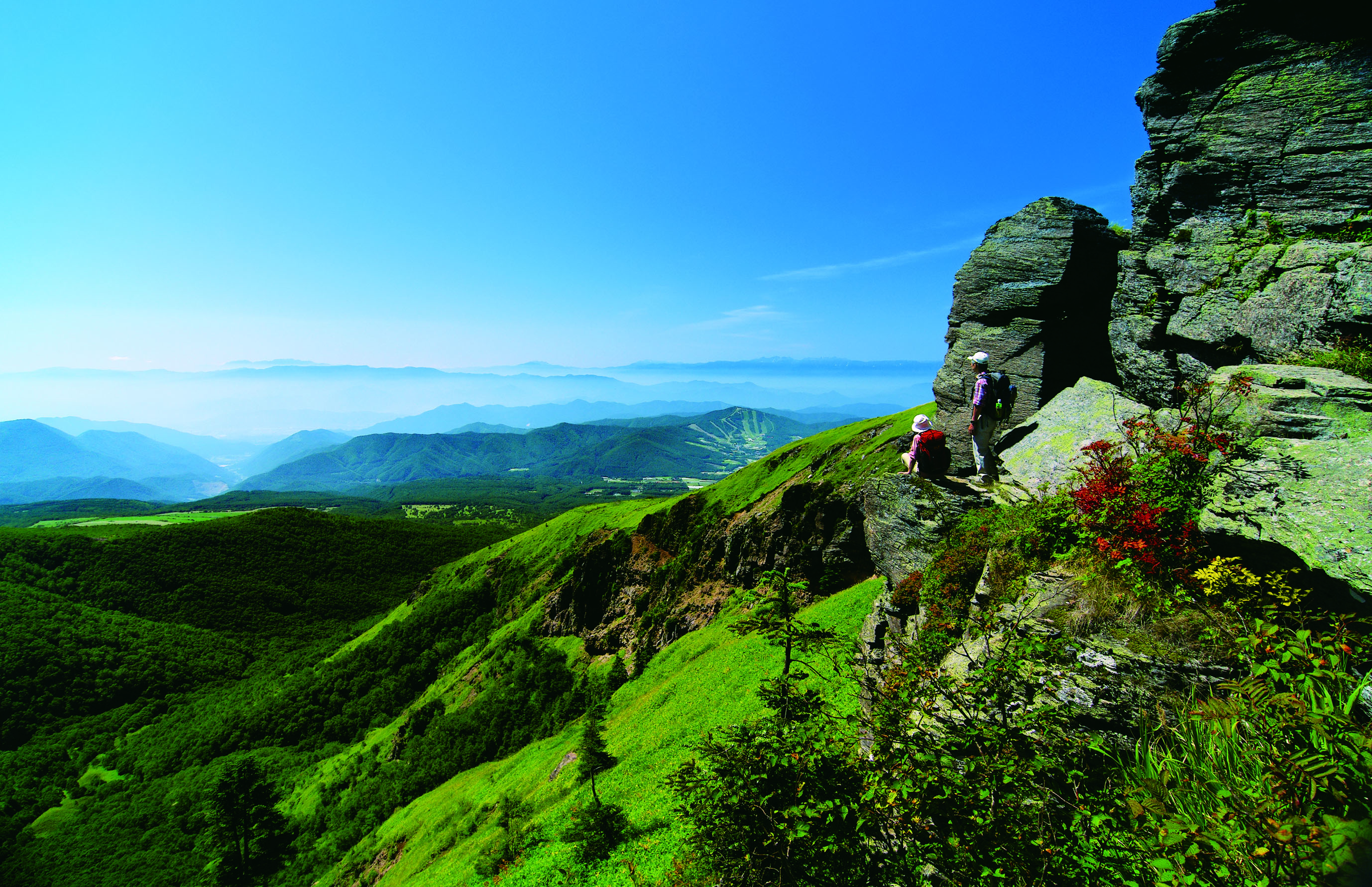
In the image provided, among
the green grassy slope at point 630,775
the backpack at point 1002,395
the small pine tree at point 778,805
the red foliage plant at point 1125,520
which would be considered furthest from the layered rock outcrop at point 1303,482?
the green grassy slope at point 630,775

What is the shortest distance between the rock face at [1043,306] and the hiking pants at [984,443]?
3295mm

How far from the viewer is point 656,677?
47.7 meters

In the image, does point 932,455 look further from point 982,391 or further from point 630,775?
point 630,775

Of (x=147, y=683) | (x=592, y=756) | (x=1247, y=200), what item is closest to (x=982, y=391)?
(x=1247, y=200)

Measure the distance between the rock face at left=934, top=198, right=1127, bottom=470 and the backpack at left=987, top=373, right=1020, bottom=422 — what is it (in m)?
3.38

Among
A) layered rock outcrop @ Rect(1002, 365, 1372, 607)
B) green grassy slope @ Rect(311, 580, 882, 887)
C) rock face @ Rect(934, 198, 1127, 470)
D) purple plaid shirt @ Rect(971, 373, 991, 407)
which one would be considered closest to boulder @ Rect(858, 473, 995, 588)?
purple plaid shirt @ Rect(971, 373, 991, 407)

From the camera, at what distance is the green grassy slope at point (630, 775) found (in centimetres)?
2173

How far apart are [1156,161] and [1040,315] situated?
645 centimetres

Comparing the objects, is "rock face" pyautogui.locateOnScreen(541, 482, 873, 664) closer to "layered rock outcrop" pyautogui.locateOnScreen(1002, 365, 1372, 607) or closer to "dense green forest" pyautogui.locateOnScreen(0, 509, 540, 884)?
"layered rock outcrop" pyautogui.locateOnScreen(1002, 365, 1372, 607)

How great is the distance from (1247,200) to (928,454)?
14025 millimetres

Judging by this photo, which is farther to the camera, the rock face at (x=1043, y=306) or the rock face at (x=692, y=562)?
the rock face at (x=692, y=562)

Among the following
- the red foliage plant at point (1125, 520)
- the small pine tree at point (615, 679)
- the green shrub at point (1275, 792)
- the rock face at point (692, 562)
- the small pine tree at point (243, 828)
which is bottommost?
the small pine tree at point (243, 828)

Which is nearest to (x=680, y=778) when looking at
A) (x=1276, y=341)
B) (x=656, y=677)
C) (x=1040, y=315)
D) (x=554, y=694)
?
(x=1276, y=341)

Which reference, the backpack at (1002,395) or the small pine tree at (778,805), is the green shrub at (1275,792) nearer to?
the small pine tree at (778,805)
